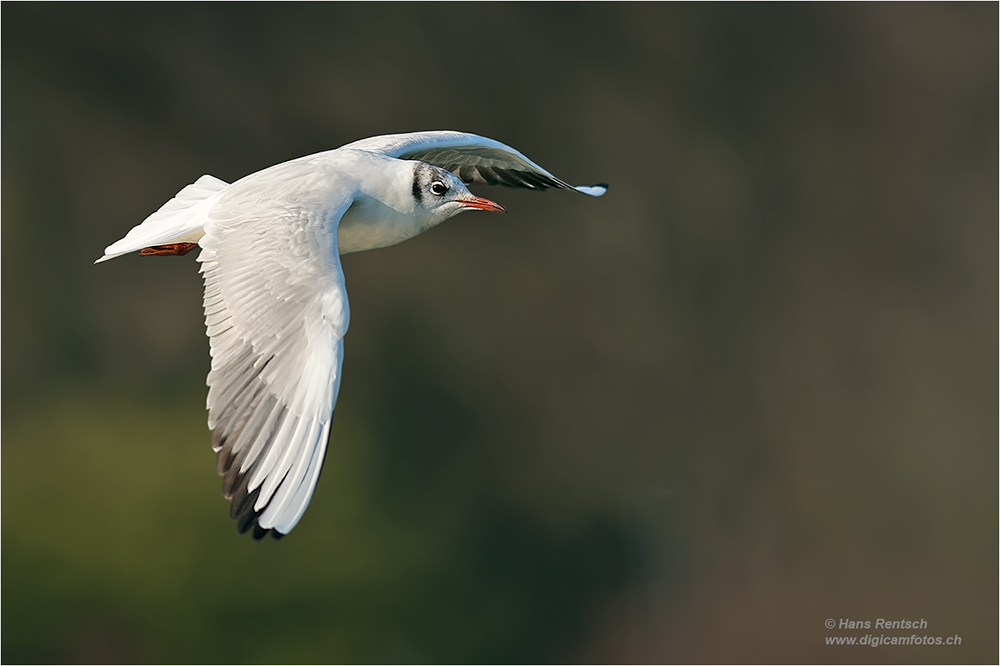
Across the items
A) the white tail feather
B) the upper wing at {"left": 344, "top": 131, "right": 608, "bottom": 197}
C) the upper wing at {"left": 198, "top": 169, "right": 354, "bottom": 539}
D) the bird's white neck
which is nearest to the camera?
the upper wing at {"left": 198, "top": 169, "right": 354, "bottom": 539}

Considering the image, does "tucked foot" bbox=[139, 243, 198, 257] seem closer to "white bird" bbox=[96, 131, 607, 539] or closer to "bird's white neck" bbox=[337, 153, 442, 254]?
"white bird" bbox=[96, 131, 607, 539]

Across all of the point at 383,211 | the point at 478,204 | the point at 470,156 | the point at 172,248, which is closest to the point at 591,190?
the point at 470,156

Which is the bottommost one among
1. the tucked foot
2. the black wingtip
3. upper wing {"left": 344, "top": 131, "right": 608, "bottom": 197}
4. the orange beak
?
the tucked foot

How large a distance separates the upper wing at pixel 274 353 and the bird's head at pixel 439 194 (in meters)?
0.37

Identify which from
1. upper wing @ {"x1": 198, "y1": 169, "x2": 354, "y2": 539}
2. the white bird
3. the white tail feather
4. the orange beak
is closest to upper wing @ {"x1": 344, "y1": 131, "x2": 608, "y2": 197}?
the white bird

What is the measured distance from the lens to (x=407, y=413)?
327 inches

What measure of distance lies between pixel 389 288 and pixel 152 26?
2547mm

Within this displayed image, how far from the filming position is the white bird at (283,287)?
1.90 meters

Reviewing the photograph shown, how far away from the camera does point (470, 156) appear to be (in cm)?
320

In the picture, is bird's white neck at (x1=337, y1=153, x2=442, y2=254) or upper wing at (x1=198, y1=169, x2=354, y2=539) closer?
upper wing at (x1=198, y1=169, x2=354, y2=539)

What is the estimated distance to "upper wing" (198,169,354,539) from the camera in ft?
6.21

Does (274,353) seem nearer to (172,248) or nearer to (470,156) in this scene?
(172,248)

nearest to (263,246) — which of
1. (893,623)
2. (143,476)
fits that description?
(143,476)

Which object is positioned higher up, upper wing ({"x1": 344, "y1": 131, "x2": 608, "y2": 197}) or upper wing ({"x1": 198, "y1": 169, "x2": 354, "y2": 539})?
upper wing ({"x1": 344, "y1": 131, "x2": 608, "y2": 197})
